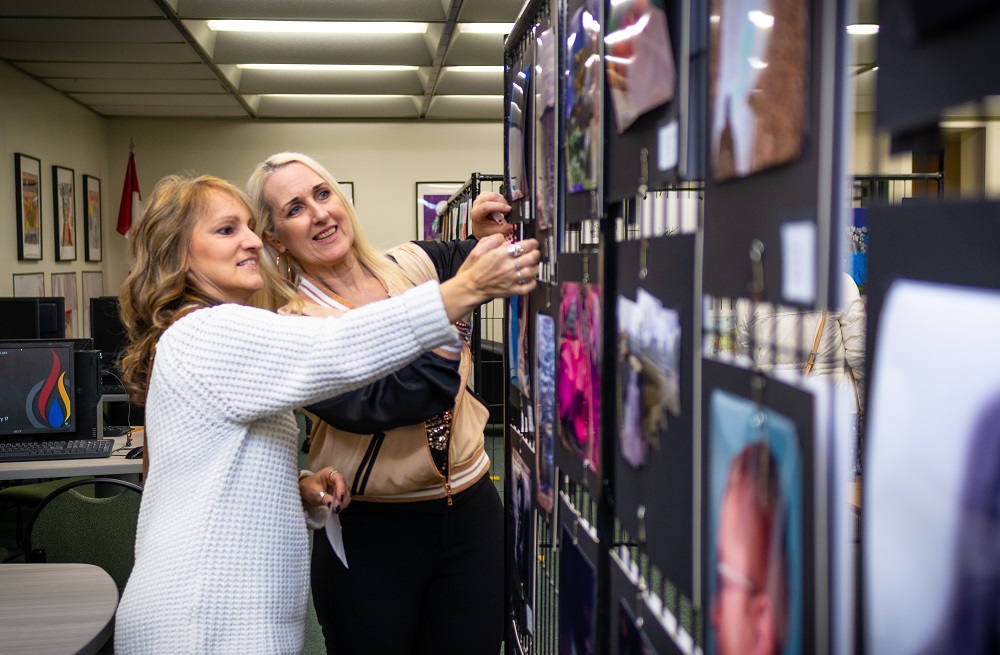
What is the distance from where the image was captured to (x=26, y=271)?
603 centimetres

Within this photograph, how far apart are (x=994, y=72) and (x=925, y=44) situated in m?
0.05

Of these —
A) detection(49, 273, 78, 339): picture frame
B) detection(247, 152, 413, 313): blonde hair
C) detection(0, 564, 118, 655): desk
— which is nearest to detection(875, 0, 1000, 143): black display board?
detection(247, 152, 413, 313): blonde hair

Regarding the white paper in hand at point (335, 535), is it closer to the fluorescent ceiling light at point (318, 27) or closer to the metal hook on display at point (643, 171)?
the metal hook on display at point (643, 171)

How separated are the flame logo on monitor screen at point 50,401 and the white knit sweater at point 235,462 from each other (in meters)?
2.24

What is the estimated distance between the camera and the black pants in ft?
5.44

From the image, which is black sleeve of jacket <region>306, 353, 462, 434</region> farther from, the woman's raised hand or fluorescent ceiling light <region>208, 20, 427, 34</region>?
fluorescent ceiling light <region>208, 20, 427, 34</region>

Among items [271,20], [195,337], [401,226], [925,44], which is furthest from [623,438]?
[401,226]

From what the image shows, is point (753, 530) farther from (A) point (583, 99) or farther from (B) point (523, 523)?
(B) point (523, 523)

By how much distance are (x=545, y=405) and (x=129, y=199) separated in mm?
7681

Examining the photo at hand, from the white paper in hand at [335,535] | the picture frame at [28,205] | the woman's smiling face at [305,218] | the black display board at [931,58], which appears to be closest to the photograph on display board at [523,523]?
the white paper in hand at [335,535]

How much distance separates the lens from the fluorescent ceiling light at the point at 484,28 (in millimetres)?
5281

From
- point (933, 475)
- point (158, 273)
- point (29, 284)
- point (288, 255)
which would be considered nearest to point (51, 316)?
point (29, 284)

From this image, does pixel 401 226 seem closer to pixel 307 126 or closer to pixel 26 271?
pixel 307 126

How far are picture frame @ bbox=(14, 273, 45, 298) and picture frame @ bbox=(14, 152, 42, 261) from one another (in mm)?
125
